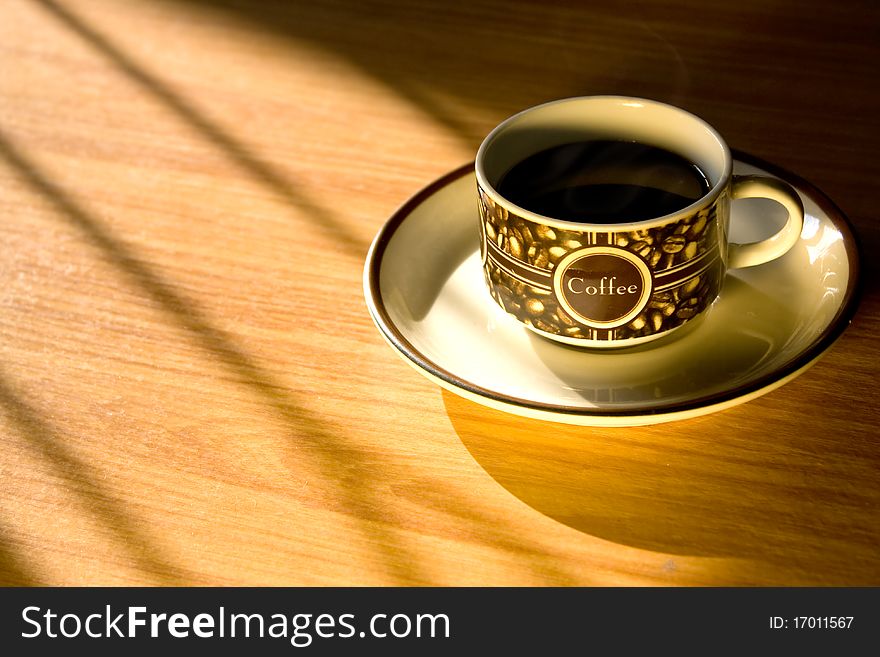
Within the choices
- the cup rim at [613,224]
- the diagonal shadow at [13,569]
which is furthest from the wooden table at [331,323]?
the cup rim at [613,224]

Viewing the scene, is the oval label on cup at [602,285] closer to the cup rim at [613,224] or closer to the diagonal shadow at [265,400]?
the cup rim at [613,224]

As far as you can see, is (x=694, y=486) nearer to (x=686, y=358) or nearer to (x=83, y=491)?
(x=686, y=358)

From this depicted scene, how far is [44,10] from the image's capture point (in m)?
0.92

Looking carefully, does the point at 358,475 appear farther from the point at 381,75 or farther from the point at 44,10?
the point at 44,10

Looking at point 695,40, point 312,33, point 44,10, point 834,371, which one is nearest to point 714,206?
point 834,371

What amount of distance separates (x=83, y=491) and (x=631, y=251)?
0.29m

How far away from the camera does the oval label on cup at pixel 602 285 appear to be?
43cm

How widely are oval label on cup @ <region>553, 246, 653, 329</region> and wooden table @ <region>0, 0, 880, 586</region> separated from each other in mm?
60

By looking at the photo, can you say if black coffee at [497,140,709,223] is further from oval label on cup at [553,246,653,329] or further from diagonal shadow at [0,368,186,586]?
diagonal shadow at [0,368,186,586]

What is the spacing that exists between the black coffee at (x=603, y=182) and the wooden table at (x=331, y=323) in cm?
11

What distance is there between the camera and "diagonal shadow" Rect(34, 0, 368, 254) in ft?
2.06

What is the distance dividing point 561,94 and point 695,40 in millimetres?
132

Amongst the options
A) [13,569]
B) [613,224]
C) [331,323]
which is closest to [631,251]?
[613,224]

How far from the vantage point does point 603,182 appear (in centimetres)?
49
